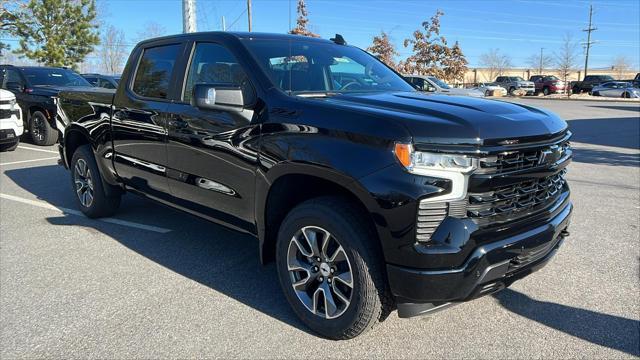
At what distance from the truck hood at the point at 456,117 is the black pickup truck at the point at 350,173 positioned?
1cm

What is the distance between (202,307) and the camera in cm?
348

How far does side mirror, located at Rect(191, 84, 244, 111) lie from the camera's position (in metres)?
3.18

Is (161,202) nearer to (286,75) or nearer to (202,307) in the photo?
(202,307)

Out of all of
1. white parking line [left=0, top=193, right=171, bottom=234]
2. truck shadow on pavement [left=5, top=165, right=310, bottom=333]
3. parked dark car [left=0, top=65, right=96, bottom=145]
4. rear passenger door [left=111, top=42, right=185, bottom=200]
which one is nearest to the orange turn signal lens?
truck shadow on pavement [left=5, top=165, right=310, bottom=333]

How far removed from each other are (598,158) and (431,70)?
957 inches

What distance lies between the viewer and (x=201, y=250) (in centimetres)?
460

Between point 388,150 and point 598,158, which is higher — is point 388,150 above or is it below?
above

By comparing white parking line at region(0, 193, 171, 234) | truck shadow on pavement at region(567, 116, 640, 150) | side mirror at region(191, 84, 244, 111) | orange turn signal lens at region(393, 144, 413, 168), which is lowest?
white parking line at region(0, 193, 171, 234)

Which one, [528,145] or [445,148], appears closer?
[445,148]

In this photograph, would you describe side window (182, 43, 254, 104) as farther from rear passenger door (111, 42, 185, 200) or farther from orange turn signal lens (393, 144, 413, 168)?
orange turn signal lens (393, 144, 413, 168)

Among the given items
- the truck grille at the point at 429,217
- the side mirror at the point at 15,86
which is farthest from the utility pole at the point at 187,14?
the truck grille at the point at 429,217

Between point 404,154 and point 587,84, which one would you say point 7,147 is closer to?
point 404,154

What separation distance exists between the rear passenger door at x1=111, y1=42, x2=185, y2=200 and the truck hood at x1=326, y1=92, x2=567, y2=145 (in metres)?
1.69

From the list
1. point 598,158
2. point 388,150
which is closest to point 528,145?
point 388,150
